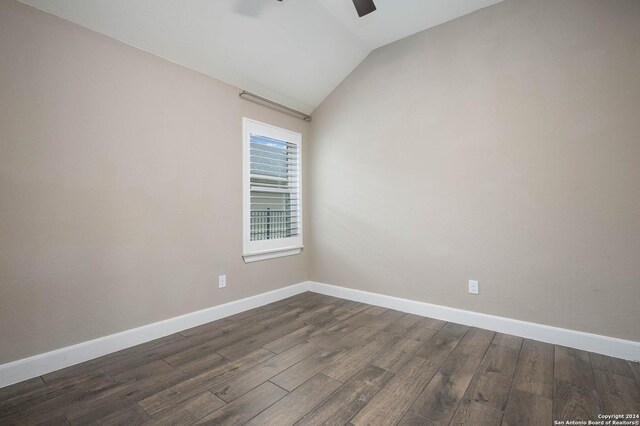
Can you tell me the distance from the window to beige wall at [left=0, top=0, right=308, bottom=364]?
23cm

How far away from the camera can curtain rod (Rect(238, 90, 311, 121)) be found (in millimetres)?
3102

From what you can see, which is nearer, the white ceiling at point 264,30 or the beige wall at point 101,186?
the beige wall at point 101,186

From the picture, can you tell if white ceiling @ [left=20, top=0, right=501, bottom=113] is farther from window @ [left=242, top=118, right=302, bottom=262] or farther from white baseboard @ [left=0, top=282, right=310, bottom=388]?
white baseboard @ [left=0, top=282, right=310, bottom=388]

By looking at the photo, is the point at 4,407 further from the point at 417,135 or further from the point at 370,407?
the point at 417,135

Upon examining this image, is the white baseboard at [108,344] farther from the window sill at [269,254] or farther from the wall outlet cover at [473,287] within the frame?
the wall outlet cover at [473,287]

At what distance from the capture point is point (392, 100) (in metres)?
3.16

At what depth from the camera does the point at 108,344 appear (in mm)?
2148

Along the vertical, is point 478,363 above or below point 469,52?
below

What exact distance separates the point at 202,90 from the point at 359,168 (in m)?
1.85

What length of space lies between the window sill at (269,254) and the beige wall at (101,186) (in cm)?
21

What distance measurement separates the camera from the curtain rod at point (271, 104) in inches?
122

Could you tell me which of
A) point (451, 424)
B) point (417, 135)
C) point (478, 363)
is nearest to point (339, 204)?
point (417, 135)

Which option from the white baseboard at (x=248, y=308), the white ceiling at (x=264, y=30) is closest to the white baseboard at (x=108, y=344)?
the white baseboard at (x=248, y=308)

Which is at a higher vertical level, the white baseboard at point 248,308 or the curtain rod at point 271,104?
the curtain rod at point 271,104
